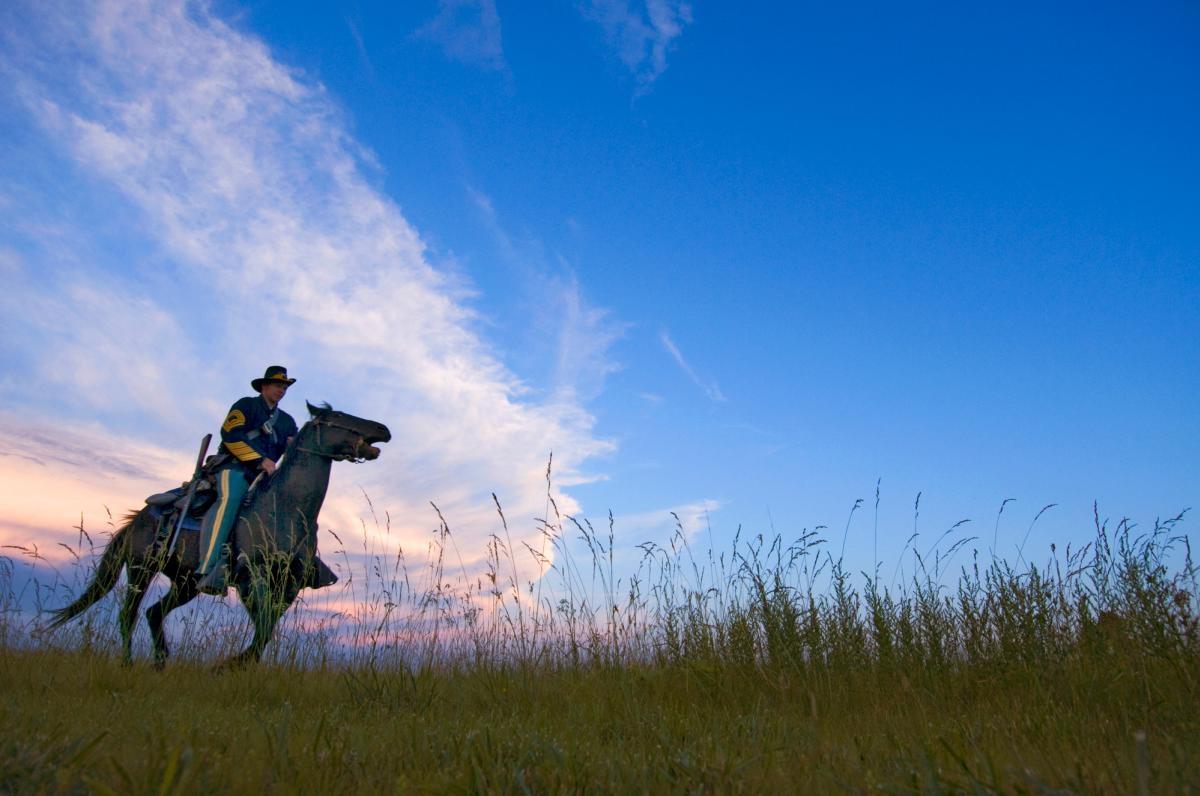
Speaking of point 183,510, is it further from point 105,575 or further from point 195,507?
point 105,575

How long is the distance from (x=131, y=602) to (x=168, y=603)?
407 mm

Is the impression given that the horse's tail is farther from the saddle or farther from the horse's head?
the horse's head

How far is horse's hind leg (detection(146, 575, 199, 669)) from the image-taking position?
791 centimetres

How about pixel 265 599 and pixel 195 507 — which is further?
pixel 195 507

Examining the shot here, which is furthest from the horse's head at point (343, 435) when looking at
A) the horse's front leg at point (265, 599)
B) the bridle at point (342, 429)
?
the horse's front leg at point (265, 599)

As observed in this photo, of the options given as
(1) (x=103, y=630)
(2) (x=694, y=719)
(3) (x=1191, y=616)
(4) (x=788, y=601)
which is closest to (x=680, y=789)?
(2) (x=694, y=719)

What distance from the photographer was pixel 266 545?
7.59 m

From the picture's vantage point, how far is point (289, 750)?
9.78ft

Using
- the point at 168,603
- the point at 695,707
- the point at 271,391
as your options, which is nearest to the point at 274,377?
the point at 271,391

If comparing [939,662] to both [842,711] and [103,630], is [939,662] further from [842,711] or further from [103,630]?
[103,630]

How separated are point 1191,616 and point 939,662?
1.72 metres

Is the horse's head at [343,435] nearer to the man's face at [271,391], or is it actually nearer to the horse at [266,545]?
the horse at [266,545]

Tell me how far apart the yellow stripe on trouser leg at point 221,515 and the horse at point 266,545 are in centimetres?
11

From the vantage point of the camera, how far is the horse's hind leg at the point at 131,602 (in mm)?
7352
